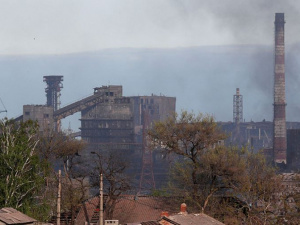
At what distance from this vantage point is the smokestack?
146 metres

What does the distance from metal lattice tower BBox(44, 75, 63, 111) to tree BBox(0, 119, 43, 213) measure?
155 metres

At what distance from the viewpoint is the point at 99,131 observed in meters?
171

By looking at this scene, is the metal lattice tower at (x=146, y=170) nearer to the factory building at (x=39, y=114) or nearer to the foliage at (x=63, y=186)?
the factory building at (x=39, y=114)

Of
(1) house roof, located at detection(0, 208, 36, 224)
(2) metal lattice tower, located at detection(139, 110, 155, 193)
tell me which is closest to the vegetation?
(1) house roof, located at detection(0, 208, 36, 224)

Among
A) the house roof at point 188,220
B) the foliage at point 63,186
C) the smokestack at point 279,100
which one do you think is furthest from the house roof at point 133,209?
the smokestack at point 279,100

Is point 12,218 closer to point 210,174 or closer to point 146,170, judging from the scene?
point 210,174

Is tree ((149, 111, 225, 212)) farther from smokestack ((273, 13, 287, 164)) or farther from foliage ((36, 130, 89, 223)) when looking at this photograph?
smokestack ((273, 13, 287, 164))

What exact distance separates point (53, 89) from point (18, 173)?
157m

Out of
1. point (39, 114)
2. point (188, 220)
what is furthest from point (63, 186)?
point (39, 114)

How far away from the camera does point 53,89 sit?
196 metres

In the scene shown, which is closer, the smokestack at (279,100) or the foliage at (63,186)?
the foliage at (63,186)

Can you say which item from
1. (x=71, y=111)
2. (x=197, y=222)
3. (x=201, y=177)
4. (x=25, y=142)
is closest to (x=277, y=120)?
(x=71, y=111)

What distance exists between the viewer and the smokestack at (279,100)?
479 feet

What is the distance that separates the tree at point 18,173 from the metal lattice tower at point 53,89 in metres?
155
